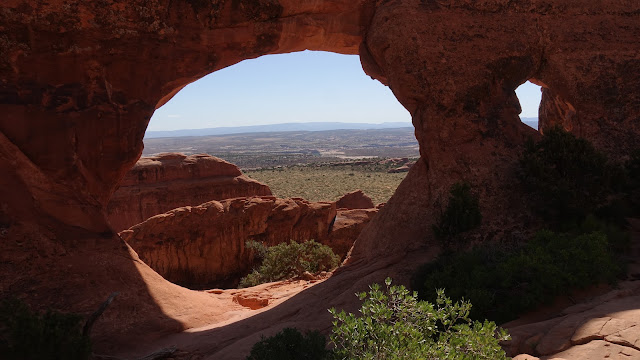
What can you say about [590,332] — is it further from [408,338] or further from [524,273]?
[408,338]

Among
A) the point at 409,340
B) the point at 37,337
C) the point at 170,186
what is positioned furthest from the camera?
the point at 170,186

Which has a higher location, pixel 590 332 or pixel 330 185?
pixel 590 332

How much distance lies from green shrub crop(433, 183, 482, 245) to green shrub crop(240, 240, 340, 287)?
293 inches

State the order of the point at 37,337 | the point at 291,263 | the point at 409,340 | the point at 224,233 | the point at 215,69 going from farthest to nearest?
the point at 224,233 < the point at 291,263 < the point at 215,69 < the point at 37,337 < the point at 409,340

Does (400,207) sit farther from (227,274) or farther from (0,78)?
(227,274)

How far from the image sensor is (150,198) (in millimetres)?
25375

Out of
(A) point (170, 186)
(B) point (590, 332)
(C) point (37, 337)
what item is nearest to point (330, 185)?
(A) point (170, 186)

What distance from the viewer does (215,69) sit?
36.5 ft

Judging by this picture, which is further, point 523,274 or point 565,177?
point 565,177

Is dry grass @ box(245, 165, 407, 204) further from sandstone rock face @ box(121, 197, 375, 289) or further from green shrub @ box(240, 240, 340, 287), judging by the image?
green shrub @ box(240, 240, 340, 287)

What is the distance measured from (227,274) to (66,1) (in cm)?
1183

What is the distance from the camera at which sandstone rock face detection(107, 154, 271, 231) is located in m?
25.0

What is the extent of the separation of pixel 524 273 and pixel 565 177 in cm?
345

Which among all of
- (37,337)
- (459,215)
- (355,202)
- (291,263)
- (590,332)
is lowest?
(291,263)
